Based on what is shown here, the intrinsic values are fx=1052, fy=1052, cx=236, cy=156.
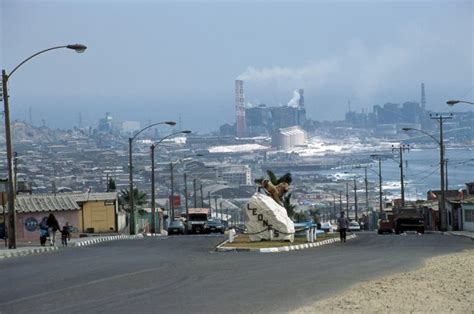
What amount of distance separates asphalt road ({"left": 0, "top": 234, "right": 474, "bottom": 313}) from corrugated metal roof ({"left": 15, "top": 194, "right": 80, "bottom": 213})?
30531mm

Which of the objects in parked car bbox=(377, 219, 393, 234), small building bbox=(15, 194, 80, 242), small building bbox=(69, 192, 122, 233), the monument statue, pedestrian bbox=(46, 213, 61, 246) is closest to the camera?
the monument statue

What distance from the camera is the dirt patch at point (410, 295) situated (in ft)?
50.2

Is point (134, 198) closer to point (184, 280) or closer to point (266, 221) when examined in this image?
point (266, 221)

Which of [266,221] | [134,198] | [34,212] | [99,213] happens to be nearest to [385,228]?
[99,213]

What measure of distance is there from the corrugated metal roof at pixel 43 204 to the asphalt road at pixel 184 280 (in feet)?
100

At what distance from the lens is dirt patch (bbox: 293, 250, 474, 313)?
602 inches

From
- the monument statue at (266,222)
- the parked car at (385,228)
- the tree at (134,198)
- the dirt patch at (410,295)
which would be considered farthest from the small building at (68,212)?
the dirt patch at (410,295)

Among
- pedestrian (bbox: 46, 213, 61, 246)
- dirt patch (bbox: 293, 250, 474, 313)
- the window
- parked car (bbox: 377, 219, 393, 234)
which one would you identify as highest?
dirt patch (bbox: 293, 250, 474, 313)

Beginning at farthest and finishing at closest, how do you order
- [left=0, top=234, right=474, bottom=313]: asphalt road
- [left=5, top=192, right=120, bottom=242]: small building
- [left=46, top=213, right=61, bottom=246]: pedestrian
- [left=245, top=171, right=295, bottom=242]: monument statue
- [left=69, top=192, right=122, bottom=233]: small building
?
[left=69, top=192, right=122, bottom=233]: small building → [left=5, top=192, right=120, bottom=242]: small building → [left=46, top=213, right=61, bottom=246]: pedestrian → [left=245, top=171, right=295, bottom=242]: monument statue → [left=0, top=234, right=474, bottom=313]: asphalt road

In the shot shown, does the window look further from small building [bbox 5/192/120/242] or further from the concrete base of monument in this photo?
the concrete base of monument

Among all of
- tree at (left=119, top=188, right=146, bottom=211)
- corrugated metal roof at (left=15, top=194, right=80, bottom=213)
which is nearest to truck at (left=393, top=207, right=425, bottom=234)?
corrugated metal roof at (left=15, top=194, right=80, bottom=213)

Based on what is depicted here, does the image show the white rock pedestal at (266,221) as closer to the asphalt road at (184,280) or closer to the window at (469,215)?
the asphalt road at (184,280)

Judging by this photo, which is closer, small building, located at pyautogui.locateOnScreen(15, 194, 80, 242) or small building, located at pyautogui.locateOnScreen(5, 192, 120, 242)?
small building, located at pyautogui.locateOnScreen(15, 194, 80, 242)

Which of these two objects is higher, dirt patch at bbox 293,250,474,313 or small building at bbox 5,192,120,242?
dirt patch at bbox 293,250,474,313
